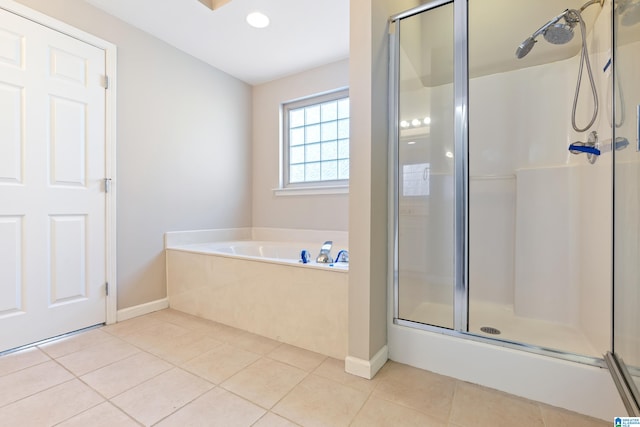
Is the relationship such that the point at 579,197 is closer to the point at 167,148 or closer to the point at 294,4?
the point at 294,4

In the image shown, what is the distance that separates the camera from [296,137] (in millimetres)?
Answer: 3107

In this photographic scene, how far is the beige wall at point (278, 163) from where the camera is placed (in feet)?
8.96

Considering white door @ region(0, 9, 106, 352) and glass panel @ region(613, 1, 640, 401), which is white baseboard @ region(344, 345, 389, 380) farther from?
white door @ region(0, 9, 106, 352)

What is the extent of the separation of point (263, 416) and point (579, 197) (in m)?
2.04

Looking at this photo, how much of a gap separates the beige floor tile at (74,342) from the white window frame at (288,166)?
1.85m

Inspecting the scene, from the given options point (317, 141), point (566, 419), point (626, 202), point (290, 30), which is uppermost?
point (290, 30)

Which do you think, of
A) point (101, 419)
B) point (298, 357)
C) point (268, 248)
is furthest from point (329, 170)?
point (101, 419)

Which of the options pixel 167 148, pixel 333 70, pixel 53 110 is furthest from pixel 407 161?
pixel 53 110

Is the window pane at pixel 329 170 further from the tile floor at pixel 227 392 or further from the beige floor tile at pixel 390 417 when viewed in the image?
the beige floor tile at pixel 390 417

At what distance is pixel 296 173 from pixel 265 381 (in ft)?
6.88

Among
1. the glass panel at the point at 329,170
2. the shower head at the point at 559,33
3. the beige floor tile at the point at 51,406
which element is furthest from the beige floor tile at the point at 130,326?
the shower head at the point at 559,33

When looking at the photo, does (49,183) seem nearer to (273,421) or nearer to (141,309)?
(141,309)

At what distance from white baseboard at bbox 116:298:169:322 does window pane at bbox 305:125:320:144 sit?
1985 mm

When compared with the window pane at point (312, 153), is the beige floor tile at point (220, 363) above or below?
below
